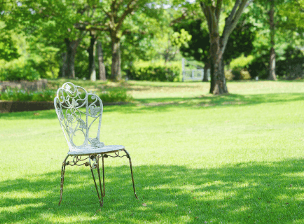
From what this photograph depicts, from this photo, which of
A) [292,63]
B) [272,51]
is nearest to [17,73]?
[272,51]

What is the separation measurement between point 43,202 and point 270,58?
112 feet

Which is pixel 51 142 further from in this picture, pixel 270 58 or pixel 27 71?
pixel 270 58

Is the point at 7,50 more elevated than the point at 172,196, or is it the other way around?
the point at 7,50

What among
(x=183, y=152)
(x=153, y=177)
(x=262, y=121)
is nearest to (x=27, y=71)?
(x=262, y=121)

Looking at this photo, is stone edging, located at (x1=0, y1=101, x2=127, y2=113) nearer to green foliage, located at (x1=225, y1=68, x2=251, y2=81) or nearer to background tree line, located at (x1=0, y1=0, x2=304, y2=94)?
background tree line, located at (x1=0, y1=0, x2=304, y2=94)

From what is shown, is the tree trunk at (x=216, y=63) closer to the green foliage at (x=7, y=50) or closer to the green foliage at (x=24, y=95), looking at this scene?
the green foliage at (x=24, y=95)

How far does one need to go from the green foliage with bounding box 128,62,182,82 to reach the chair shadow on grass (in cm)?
3171

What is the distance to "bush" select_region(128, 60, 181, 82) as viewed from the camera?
37.5 meters

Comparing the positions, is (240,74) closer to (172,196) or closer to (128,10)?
(128,10)

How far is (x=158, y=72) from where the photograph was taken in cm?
3744

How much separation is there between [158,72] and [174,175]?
1270 inches

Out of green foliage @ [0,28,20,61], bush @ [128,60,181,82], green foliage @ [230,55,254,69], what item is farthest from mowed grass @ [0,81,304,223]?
green foliage @ [230,55,254,69]

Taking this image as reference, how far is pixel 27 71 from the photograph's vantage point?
20266 millimetres

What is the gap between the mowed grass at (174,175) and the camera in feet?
12.9
